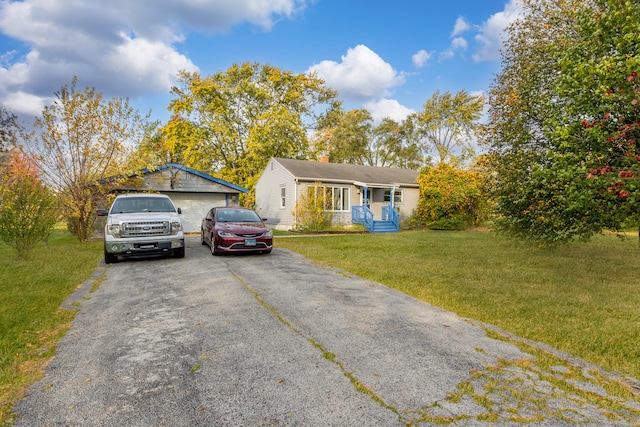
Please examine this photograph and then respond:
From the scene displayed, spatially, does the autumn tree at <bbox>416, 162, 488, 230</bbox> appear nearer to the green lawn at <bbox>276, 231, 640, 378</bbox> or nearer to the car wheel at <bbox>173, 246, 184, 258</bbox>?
the green lawn at <bbox>276, 231, 640, 378</bbox>

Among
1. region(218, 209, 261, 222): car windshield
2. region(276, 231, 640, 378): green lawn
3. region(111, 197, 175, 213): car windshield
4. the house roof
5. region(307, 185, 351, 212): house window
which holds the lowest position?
region(276, 231, 640, 378): green lawn

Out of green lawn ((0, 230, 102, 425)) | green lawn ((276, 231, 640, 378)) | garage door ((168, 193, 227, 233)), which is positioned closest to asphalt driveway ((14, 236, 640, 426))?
green lawn ((0, 230, 102, 425))

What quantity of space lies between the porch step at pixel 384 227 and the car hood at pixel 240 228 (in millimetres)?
12006

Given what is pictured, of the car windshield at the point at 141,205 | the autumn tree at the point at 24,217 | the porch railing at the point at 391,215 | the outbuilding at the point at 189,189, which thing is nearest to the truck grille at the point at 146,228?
the car windshield at the point at 141,205

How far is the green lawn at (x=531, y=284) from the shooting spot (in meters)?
4.96

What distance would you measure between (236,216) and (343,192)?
12.8 m

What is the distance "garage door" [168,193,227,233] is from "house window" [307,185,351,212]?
613 centimetres

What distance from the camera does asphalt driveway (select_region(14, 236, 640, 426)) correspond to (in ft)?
9.30

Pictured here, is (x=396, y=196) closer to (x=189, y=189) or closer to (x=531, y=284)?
(x=189, y=189)

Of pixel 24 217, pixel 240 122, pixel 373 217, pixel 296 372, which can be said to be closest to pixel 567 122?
pixel 296 372

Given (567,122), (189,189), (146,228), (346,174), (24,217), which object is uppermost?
(346,174)

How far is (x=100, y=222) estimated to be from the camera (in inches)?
741

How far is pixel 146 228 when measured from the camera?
1041cm

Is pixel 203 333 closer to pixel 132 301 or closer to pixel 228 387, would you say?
pixel 228 387
